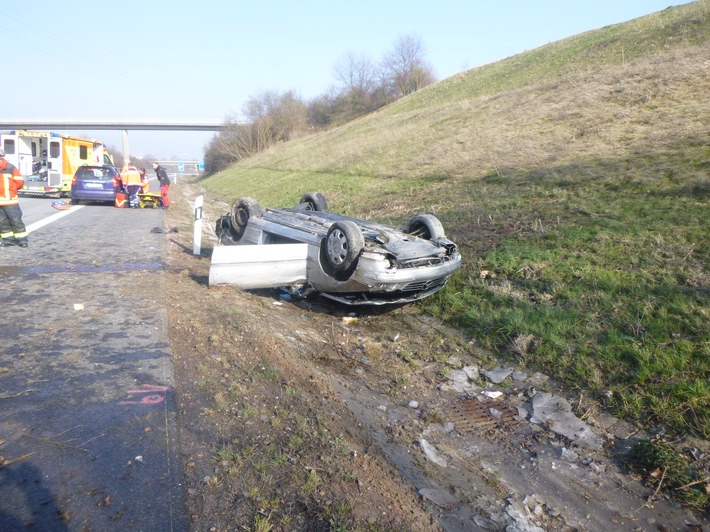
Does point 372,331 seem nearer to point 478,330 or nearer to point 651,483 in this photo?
point 478,330

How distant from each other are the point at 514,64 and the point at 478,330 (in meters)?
32.7

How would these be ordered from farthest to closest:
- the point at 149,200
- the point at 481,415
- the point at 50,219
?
the point at 149,200, the point at 50,219, the point at 481,415

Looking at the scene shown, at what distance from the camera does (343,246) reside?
623 cm

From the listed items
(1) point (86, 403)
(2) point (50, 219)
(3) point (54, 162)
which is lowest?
(1) point (86, 403)

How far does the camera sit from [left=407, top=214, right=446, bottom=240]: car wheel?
7.01 meters

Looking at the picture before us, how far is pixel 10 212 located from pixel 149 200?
911 cm

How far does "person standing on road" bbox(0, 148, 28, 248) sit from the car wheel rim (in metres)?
5.69

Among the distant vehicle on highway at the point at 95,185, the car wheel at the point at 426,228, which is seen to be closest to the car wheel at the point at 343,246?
the car wheel at the point at 426,228

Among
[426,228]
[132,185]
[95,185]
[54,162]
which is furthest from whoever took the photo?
[54,162]

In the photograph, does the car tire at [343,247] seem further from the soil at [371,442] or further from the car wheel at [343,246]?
the soil at [371,442]

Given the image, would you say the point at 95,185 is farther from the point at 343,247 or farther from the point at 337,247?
the point at 343,247

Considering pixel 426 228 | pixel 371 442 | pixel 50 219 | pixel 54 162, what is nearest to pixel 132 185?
pixel 50 219

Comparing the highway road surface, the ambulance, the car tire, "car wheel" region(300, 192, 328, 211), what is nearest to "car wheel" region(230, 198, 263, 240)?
"car wheel" region(300, 192, 328, 211)

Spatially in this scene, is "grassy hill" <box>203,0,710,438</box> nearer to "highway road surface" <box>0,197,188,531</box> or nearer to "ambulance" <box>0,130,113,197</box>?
"highway road surface" <box>0,197,188,531</box>
